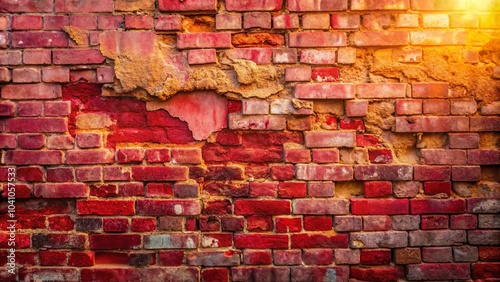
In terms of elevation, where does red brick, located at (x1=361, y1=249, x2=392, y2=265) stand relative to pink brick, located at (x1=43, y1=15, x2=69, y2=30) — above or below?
below

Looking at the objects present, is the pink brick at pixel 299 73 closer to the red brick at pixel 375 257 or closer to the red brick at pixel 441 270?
the red brick at pixel 375 257

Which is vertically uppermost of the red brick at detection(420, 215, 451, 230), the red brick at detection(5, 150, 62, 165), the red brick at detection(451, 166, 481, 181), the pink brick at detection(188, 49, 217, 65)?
the pink brick at detection(188, 49, 217, 65)

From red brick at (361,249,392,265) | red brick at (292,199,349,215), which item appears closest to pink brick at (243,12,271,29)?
red brick at (292,199,349,215)

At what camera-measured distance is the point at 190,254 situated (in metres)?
1.81

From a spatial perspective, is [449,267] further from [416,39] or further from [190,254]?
[190,254]

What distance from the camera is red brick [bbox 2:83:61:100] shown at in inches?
71.8

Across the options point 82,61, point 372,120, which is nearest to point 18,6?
point 82,61

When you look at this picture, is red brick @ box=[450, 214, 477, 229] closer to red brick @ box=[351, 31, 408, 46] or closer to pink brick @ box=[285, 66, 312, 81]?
red brick @ box=[351, 31, 408, 46]

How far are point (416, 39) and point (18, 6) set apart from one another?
79.0 inches

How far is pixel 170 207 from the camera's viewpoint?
5.96 feet

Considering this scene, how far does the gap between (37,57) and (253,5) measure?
1.11m

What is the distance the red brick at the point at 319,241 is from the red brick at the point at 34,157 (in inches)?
49.5

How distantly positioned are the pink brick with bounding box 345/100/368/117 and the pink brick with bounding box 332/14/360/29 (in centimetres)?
38

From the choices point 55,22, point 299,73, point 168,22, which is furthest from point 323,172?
point 55,22
